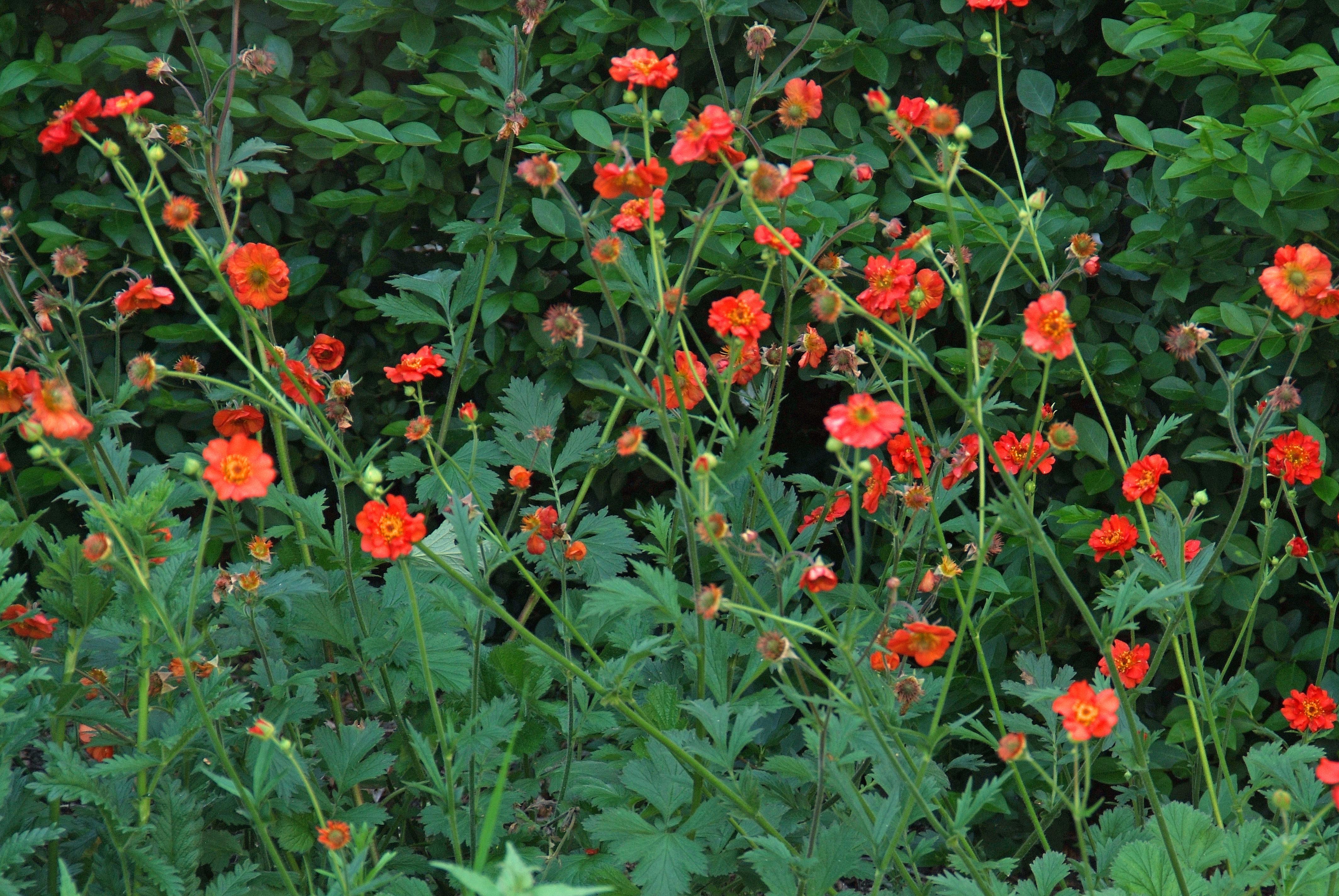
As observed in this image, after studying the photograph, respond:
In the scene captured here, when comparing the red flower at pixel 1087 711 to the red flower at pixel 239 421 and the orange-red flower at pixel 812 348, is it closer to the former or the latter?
the orange-red flower at pixel 812 348

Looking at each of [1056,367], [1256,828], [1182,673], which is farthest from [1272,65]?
[1256,828]

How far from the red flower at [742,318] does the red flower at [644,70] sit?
12.7 inches

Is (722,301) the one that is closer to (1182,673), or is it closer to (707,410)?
(1182,673)

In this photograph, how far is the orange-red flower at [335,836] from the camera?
1.24 metres

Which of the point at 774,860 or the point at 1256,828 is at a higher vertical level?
the point at 774,860

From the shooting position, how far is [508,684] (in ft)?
6.55

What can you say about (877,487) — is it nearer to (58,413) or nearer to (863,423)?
(863,423)

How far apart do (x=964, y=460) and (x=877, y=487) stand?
0.50 feet

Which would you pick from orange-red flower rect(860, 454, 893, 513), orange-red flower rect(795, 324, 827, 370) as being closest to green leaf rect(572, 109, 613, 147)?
orange-red flower rect(795, 324, 827, 370)

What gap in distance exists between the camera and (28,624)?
176 cm

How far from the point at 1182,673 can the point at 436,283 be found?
147cm

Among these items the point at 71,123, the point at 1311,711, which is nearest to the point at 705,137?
the point at 71,123

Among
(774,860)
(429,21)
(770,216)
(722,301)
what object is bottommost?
(774,860)

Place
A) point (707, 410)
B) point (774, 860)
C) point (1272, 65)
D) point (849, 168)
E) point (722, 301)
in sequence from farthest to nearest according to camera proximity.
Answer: point (707, 410)
point (849, 168)
point (1272, 65)
point (722, 301)
point (774, 860)
